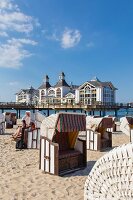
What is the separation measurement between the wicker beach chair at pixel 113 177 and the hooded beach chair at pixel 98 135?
27.4 ft

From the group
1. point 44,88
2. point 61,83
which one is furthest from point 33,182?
point 44,88

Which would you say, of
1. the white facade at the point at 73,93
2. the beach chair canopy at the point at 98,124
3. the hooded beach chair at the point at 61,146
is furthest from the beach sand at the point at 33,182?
the white facade at the point at 73,93

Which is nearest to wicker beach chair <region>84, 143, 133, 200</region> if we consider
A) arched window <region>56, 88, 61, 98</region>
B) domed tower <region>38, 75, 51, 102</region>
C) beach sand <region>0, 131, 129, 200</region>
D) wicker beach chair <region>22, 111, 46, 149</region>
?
beach sand <region>0, 131, 129, 200</region>

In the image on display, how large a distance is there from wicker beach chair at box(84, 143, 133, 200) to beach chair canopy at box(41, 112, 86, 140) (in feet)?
12.9

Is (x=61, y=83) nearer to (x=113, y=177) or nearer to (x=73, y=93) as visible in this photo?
(x=73, y=93)

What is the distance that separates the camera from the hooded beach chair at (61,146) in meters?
7.49

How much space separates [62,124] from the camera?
297 inches

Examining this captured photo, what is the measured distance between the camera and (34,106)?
210 ft

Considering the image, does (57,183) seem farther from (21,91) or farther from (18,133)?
(21,91)

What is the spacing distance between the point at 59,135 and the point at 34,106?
5600 cm

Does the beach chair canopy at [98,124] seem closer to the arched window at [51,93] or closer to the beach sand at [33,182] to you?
the beach sand at [33,182]

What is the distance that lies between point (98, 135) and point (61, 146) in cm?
387

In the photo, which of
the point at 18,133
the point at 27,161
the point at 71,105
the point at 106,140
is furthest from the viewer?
the point at 71,105

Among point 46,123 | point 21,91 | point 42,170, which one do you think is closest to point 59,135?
point 46,123
